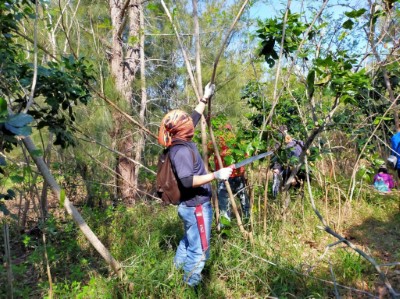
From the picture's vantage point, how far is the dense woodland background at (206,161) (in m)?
2.10

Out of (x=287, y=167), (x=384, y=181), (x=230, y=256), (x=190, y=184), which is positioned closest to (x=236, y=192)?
(x=287, y=167)

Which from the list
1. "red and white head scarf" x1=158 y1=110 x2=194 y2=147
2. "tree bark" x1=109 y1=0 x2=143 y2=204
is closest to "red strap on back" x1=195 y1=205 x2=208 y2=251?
"red and white head scarf" x1=158 y1=110 x2=194 y2=147

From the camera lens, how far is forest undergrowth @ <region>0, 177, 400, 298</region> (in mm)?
2367

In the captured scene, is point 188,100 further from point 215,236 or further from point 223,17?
point 215,236

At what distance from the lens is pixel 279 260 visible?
260cm

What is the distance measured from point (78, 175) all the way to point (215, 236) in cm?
269

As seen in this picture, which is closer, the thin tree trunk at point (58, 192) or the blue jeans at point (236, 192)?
the thin tree trunk at point (58, 192)

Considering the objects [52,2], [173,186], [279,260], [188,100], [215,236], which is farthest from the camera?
[188,100]

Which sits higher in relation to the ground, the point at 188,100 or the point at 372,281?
the point at 188,100

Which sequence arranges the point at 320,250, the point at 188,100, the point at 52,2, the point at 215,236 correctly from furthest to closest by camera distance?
the point at 188,100 < the point at 52,2 < the point at 320,250 < the point at 215,236

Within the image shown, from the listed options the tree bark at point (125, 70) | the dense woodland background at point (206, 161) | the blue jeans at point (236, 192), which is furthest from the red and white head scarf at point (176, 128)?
the tree bark at point (125, 70)

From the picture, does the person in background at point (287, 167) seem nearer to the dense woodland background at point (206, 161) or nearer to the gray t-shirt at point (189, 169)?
the dense woodland background at point (206, 161)

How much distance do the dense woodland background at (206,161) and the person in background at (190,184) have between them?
0.25 metres

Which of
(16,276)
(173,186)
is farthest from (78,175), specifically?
(173,186)
